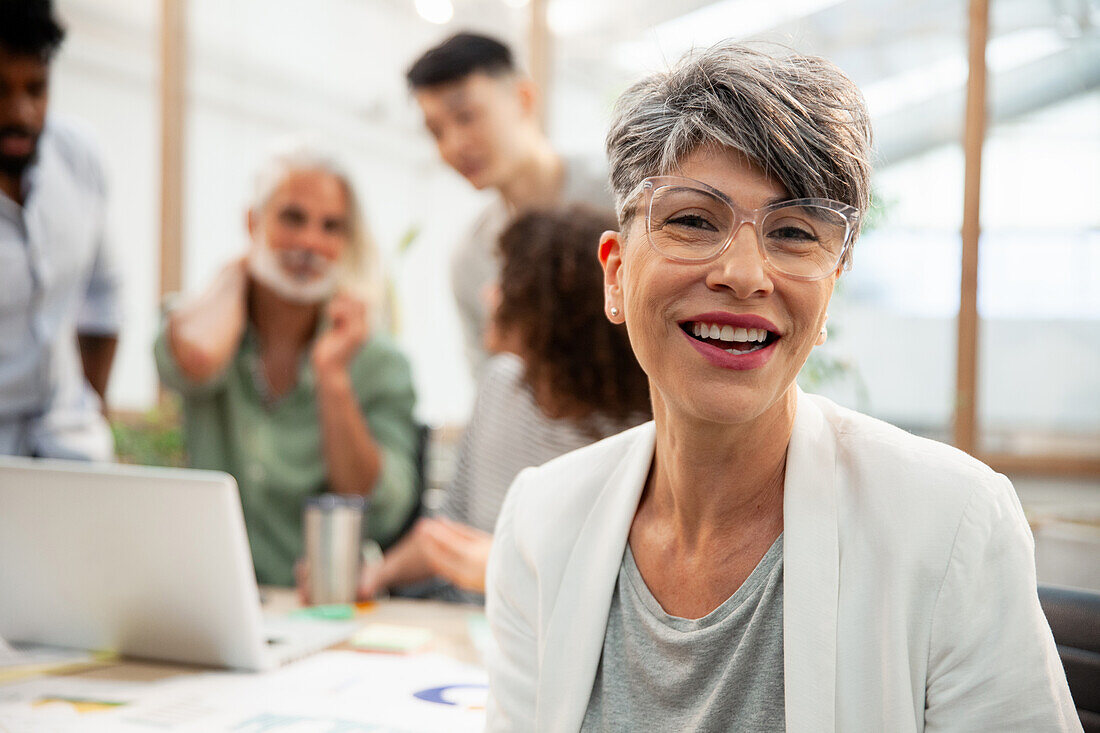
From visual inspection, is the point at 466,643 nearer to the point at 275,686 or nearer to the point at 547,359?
the point at 275,686

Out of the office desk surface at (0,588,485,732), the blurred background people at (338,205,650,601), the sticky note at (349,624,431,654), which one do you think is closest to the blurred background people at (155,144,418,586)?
the blurred background people at (338,205,650,601)

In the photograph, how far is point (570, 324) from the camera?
2086 millimetres

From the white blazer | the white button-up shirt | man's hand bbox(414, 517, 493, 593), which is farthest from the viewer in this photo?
the white button-up shirt

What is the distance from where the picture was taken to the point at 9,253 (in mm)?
2889

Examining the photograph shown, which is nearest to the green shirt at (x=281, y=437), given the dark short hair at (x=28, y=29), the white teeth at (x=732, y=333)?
the dark short hair at (x=28, y=29)

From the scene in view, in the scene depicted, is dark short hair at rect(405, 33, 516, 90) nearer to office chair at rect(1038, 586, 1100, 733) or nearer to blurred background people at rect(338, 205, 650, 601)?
blurred background people at rect(338, 205, 650, 601)

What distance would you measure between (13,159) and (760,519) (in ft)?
8.83

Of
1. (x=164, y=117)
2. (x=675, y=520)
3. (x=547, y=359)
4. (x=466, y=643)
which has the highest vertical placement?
(x=164, y=117)

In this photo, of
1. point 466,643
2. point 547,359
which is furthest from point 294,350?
point 466,643

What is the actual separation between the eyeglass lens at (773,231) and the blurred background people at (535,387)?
948 millimetres

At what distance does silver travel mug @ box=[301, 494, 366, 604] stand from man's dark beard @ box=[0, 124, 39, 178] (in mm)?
1709

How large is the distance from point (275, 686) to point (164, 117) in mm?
3544

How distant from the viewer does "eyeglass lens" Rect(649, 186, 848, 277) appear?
1050mm

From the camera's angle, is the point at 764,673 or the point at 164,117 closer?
the point at 764,673
